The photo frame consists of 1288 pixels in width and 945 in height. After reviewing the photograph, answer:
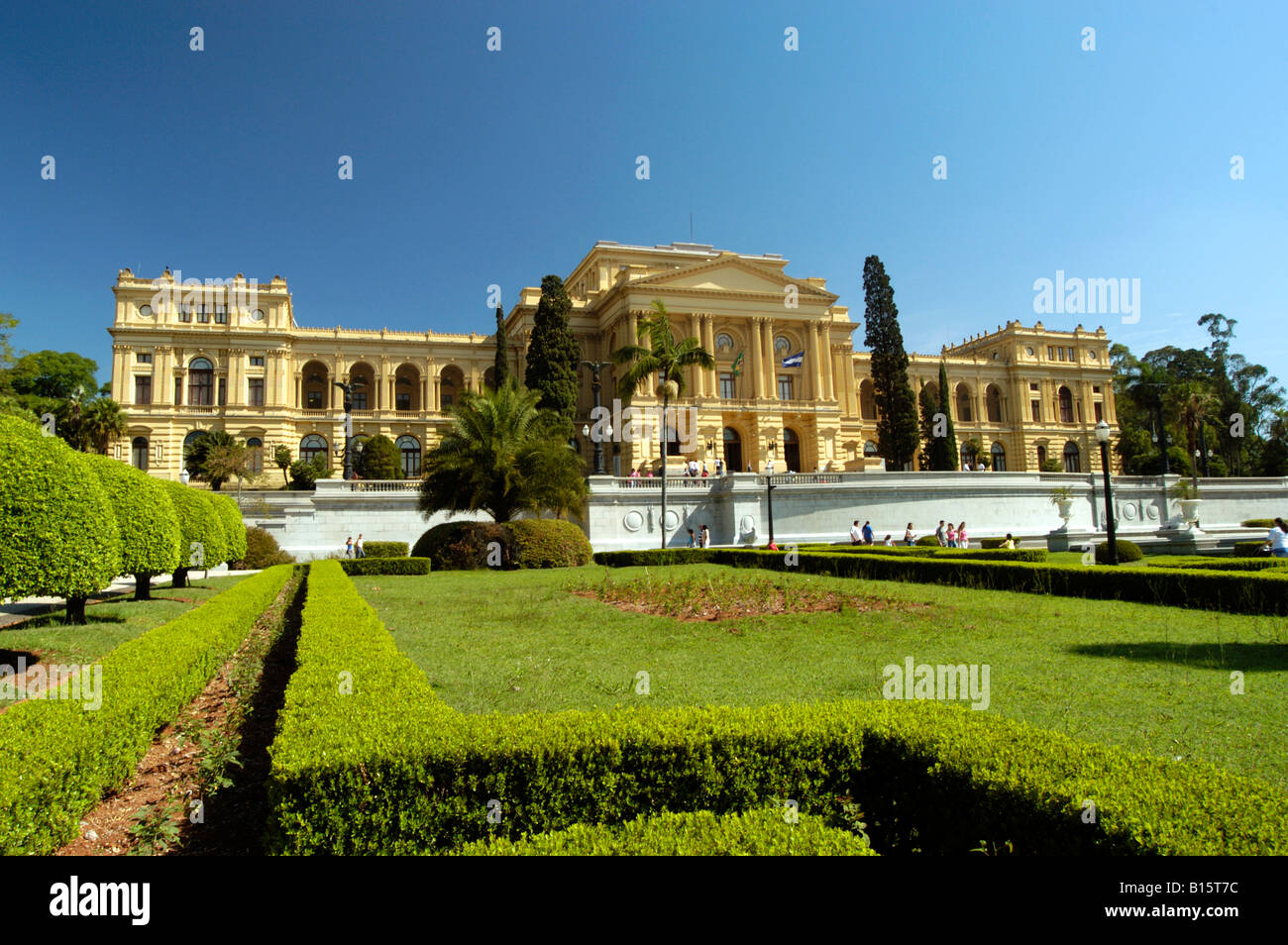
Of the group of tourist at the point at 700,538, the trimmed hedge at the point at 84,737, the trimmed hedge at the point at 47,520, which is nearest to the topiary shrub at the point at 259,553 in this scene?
the group of tourist at the point at 700,538

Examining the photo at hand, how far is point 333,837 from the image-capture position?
11.3 feet

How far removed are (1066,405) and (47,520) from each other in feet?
262

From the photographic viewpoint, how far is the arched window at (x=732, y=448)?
5059cm

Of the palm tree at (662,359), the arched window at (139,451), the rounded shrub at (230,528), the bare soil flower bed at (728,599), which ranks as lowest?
the bare soil flower bed at (728,599)

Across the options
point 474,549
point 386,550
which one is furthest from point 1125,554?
point 386,550

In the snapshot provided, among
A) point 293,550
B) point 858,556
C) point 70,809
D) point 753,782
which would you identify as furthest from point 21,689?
point 293,550

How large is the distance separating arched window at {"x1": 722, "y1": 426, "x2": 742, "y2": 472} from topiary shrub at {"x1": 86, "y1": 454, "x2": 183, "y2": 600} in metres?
40.2

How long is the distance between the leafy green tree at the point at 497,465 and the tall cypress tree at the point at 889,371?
28624 mm

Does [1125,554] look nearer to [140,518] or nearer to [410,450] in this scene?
[140,518]

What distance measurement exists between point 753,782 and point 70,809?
152 inches

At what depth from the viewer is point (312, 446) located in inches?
2114

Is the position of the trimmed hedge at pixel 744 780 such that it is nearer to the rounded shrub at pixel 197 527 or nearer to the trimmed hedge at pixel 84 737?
the trimmed hedge at pixel 84 737

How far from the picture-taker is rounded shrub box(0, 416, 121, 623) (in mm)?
8461

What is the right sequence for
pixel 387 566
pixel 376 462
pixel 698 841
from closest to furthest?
pixel 698 841 → pixel 387 566 → pixel 376 462
